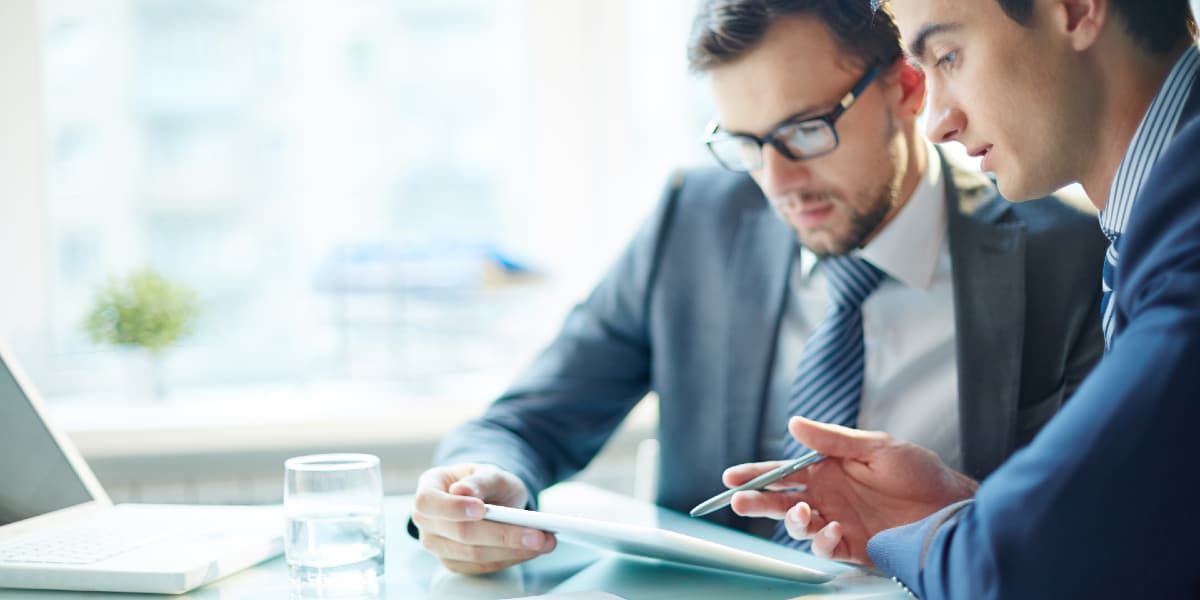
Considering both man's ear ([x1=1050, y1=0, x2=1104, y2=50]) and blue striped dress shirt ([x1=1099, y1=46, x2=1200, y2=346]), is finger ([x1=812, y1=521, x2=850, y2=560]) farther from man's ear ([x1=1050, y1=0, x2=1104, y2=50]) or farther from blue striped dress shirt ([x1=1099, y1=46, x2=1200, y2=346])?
man's ear ([x1=1050, y1=0, x2=1104, y2=50])

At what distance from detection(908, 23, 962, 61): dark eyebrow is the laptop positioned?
36.9 inches

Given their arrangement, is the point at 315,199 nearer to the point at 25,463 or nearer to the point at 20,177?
the point at 20,177

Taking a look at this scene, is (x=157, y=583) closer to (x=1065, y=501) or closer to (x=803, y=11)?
(x=1065, y=501)

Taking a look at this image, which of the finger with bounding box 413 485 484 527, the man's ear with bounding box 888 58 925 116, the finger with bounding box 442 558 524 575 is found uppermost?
the man's ear with bounding box 888 58 925 116

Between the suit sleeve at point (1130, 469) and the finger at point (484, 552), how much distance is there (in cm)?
52

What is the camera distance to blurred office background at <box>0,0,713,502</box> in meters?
2.77

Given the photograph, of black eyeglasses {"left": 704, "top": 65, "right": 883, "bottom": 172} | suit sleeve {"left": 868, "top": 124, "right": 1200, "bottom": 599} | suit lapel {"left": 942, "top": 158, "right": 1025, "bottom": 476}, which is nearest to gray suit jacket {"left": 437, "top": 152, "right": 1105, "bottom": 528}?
suit lapel {"left": 942, "top": 158, "right": 1025, "bottom": 476}

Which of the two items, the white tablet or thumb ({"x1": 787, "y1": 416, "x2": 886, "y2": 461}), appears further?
thumb ({"x1": 787, "y1": 416, "x2": 886, "y2": 461})

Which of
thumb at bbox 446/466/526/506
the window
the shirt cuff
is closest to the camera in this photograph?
the shirt cuff

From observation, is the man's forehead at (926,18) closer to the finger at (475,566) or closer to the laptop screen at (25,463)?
the finger at (475,566)

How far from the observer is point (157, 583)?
114 cm

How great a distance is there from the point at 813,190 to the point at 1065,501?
2.98ft

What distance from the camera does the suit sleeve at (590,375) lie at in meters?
1.81

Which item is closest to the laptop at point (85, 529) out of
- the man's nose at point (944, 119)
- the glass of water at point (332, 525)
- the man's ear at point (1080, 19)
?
the glass of water at point (332, 525)
